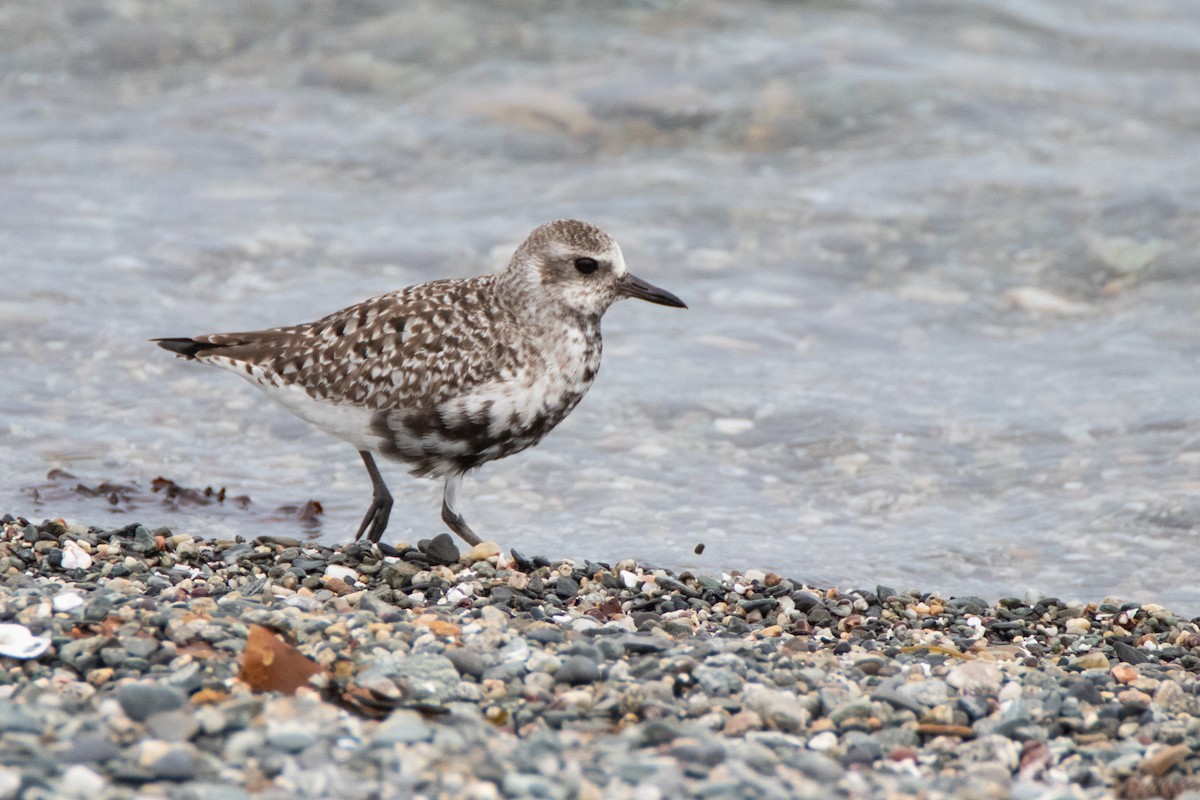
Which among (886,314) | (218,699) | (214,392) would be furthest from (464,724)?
(886,314)

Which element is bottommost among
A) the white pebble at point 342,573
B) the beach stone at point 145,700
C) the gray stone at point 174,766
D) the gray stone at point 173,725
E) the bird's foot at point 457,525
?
the gray stone at point 174,766

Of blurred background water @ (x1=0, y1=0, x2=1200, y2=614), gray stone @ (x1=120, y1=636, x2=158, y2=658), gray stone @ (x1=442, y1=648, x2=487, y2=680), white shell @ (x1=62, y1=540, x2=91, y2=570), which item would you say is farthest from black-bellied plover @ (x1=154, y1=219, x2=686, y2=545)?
gray stone @ (x1=120, y1=636, x2=158, y2=658)

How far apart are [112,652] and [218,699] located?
475 mm

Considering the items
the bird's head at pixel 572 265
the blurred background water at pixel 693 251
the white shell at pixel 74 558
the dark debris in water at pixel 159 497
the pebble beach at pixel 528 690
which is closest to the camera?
the pebble beach at pixel 528 690

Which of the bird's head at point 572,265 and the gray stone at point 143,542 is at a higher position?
the bird's head at point 572,265

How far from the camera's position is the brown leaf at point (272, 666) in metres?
4.35

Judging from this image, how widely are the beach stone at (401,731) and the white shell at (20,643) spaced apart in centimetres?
112

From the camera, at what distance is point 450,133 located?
1324 cm

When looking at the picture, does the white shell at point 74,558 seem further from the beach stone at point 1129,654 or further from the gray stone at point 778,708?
the beach stone at point 1129,654

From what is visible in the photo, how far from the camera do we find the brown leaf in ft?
14.3

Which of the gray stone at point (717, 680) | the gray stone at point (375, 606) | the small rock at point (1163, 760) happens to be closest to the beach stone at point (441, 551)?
the gray stone at point (375, 606)

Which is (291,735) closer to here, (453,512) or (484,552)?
(484,552)

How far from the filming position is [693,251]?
37.2ft

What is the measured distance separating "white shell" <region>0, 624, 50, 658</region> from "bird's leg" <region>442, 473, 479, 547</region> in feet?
7.70
